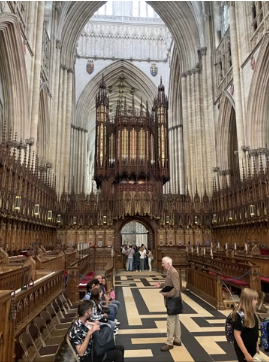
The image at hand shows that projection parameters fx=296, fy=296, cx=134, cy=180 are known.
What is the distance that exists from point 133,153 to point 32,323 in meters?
17.5

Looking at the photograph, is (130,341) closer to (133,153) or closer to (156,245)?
(156,245)

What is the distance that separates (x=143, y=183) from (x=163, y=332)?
14.8 metres

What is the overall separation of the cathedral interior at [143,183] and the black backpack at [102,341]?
63 centimetres

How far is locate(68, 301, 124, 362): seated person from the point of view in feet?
8.95

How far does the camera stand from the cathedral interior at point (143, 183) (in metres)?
5.42

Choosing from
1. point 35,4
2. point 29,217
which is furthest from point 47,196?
point 35,4

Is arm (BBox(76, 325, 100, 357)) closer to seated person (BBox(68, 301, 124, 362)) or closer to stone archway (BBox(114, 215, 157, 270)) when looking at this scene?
seated person (BBox(68, 301, 124, 362))

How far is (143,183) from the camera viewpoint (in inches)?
775

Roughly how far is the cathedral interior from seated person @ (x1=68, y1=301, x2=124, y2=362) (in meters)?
0.55

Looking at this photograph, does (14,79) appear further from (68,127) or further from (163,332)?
(163,332)

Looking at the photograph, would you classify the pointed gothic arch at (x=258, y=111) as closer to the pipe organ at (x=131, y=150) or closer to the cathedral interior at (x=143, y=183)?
the cathedral interior at (x=143, y=183)

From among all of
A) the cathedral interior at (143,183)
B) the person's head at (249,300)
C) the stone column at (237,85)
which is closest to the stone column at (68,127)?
the cathedral interior at (143,183)

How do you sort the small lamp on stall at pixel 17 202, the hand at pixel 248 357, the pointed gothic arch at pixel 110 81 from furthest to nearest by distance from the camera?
the pointed gothic arch at pixel 110 81 → the small lamp on stall at pixel 17 202 → the hand at pixel 248 357

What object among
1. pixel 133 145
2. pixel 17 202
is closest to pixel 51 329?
pixel 17 202
